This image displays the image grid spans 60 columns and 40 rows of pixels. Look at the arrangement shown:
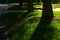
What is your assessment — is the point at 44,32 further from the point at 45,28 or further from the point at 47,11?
the point at 47,11

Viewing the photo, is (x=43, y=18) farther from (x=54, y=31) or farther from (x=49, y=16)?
(x=54, y=31)

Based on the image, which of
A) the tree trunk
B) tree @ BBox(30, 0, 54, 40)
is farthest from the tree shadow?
the tree trunk

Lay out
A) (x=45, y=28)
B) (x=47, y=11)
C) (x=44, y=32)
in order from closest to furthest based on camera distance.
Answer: (x=44, y=32)
(x=45, y=28)
(x=47, y=11)

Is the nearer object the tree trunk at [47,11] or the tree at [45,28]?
the tree at [45,28]

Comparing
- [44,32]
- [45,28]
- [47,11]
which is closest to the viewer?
[44,32]

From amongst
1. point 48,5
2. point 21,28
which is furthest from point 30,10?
point 21,28

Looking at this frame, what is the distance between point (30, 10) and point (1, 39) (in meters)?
11.5

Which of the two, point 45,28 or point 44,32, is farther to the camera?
point 45,28

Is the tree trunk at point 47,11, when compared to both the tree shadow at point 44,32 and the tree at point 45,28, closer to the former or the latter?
the tree at point 45,28

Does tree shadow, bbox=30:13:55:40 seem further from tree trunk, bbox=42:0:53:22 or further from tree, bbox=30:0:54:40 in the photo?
tree trunk, bbox=42:0:53:22

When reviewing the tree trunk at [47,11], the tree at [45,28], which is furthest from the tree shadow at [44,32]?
the tree trunk at [47,11]

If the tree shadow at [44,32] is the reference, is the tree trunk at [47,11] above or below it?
above

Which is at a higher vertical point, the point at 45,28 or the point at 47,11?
the point at 47,11

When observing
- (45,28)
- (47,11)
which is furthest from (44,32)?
(47,11)
